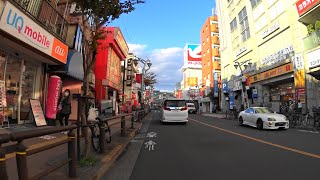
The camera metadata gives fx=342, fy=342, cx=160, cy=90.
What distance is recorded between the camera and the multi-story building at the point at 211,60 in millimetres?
74794

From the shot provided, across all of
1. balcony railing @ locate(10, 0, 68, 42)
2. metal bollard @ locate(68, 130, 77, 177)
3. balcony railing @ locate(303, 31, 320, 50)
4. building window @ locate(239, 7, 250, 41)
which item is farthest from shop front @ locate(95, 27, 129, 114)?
metal bollard @ locate(68, 130, 77, 177)

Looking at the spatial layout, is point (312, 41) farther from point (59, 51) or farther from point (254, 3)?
point (59, 51)

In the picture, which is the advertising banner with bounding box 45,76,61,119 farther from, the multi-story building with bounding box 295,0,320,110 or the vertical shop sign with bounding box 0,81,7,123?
the multi-story building with bounding box 295,0,320,110

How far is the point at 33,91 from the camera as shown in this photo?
16156 mm

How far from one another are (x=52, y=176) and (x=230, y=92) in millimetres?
53958

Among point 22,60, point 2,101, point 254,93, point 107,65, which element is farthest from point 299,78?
point 2,101

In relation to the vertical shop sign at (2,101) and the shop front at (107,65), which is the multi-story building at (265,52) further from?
the vertical shop sign at (2,101)

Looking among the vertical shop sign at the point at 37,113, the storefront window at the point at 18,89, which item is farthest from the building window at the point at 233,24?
the vertical shop sign at the point at 37,113

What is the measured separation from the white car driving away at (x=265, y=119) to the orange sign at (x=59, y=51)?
39.2 feet

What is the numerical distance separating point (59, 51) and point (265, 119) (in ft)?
40.3

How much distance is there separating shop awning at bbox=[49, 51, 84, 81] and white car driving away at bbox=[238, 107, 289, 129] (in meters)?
11.2

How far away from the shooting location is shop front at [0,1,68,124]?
37.4ft

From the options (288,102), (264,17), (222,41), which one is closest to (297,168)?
(288,102)

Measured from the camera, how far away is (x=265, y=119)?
20.3 meters
